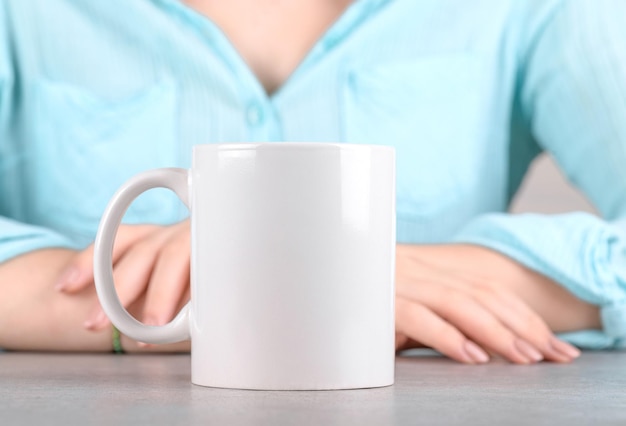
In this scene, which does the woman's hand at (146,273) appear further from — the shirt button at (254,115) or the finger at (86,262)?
the shirt button at (254,115)

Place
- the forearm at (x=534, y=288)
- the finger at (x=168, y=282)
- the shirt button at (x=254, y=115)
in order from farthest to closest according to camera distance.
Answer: the shirt button at (x=254, y=115), the forearm at (x=534, y=288), the finger at (x=168, y=282)

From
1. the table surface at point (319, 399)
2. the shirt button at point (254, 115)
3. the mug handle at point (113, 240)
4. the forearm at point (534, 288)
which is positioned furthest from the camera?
the shirt button at point (254, 115)

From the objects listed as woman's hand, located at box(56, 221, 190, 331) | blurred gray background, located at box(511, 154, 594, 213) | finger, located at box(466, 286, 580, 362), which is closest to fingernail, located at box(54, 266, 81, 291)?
woman's hand, located at box(56, 221, 190, 331)

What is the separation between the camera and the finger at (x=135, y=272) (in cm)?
72

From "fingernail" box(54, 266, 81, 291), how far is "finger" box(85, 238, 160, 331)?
0.14ft

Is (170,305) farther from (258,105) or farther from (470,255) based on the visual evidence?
(258,105)

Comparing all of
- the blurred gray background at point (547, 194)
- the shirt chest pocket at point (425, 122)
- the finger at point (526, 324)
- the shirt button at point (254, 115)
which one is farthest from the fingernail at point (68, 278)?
the blurred gray background at point (547, 194)

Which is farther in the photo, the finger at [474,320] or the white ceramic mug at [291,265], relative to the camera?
the finger at [474,320]

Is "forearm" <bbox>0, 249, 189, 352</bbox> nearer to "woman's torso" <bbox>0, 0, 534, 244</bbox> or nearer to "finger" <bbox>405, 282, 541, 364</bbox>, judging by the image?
"finger" <bbox>405, 282, 541, 364</bbox>

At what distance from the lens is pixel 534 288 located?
0.84 m

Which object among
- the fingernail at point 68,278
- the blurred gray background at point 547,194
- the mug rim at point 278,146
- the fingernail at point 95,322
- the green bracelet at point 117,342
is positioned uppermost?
the mug rim at point 278,146

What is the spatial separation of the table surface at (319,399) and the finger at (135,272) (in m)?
0.08

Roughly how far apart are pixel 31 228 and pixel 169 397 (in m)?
0.45

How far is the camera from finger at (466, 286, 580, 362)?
0.72 meters
